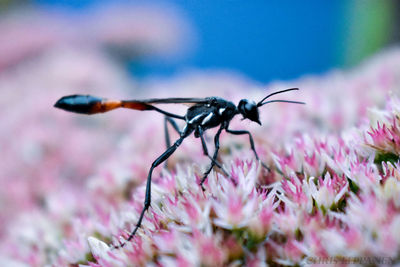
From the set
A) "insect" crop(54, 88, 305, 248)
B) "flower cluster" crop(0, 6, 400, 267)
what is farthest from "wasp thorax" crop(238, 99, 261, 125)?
"flower cluster" crop(0, 6, 400, 267)

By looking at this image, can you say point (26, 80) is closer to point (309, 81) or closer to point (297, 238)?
point (309, 81)

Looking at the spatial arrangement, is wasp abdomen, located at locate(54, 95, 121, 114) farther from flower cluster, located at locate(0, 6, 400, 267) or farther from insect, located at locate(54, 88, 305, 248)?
flower cluster, located at locate(0, 6, 400, 267)

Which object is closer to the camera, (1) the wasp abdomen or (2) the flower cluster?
(2) the flower cluster

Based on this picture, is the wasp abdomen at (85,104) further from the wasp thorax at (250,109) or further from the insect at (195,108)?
the wasp thorax at (250,109)

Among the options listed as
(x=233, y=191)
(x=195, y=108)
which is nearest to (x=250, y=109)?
(x=195, y=108)

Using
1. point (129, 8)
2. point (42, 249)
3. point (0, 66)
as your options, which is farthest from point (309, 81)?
point (129, 8)

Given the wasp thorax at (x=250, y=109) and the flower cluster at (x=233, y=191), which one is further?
the wasp thorax at (x=250, y=109)

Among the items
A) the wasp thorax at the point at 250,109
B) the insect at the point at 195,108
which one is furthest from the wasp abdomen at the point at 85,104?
the wasp thorax at the point at 250,109

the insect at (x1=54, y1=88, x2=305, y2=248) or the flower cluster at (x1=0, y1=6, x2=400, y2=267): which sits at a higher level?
the insect at (x1=54, y1=88, x2=305, y2=248)
